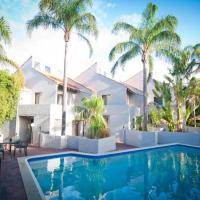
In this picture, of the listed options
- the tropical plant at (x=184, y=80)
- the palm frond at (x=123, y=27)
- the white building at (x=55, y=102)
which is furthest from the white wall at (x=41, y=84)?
the tropical plant at (x=184, y=80)

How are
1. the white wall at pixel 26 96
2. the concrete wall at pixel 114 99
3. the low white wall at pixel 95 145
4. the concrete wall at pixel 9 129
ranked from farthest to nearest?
the concrete wall at pixel 114 99 < the white wall at pixel 26 96 < the concrete wall at pixel 9 129 < the low white wall at pixel 95 145

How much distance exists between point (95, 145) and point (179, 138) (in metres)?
11.0

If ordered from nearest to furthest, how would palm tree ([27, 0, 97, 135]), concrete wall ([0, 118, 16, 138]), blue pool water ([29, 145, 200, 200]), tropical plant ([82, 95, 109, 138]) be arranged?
1. blue pool water ([29, 145, 200, 200])
2. tropical plant ([82, 95, 109, 138])
3. palm tree ([27, 0, 97, 135])
4. concrete wall ([0, 118, 16, 138])

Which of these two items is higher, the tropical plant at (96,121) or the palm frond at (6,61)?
the palm frond at (6,61)

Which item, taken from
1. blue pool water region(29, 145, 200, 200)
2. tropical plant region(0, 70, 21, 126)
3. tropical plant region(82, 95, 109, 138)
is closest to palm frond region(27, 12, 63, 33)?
tropical plant region(0, 70, 21, 126)

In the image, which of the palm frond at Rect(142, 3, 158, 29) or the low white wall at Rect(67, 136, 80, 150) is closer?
the low white wall at Rect(67, 136, 80, 150)

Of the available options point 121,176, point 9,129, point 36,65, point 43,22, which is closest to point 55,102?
point 9,129

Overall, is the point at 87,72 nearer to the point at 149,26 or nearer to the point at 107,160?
the point at 149,26

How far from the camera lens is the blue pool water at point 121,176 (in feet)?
31.7

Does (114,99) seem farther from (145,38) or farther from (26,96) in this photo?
(26,96)

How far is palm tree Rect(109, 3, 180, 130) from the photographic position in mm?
20953

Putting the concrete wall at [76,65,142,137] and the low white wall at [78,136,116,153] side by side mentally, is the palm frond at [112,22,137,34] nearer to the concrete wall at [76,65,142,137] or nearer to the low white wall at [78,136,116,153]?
the concrete wall at [76,65,142,137]

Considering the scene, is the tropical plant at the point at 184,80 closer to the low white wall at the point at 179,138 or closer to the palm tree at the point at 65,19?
the low white wall at the point at 179,138

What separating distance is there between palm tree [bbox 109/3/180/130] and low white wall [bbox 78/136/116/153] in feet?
17.4
